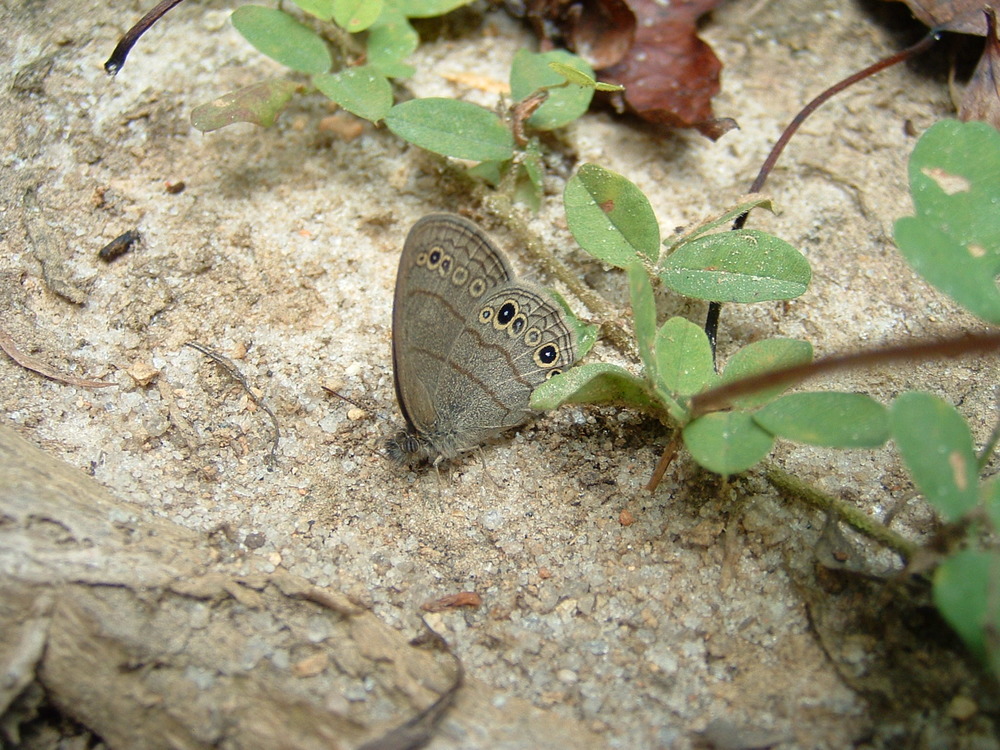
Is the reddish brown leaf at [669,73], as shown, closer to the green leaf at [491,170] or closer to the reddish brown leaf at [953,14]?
the green leaf at [491,170]

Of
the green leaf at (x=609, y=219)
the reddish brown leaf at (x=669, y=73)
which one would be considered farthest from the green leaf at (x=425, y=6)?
the green leaf at (x=609, y=219)

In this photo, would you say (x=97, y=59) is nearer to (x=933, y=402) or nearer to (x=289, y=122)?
(x=289, y=122)

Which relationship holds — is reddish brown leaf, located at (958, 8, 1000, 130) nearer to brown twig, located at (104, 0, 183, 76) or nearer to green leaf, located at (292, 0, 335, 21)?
green leaf, located at (292, 0, 335, 21)

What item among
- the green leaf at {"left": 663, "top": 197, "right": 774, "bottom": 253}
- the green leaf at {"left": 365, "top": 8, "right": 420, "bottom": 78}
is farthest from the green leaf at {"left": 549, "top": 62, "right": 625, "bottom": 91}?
the green leaf at {"left": 365, "top": 8, "right": 420, "bottom": 78}

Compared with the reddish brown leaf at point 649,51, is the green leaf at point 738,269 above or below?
below

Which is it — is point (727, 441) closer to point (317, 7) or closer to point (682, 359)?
point (682, 359)
